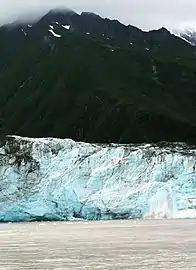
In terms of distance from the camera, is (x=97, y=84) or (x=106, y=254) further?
(x=97, y=84)

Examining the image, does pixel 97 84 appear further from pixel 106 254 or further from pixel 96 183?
pixel 106 254

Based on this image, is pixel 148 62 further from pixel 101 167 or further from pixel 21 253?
pixel 21 253

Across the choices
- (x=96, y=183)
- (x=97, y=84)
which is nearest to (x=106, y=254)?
(x=96, y=183)

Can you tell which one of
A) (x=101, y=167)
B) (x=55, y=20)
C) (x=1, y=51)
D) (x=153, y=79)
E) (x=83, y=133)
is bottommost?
(x=101, y=167)

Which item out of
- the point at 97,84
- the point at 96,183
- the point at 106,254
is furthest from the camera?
the point at 97,84

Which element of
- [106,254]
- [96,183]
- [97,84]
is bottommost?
[106,254]

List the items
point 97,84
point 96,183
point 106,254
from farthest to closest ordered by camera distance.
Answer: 1. point 97,84
2. point 96,183
3. point 106,254

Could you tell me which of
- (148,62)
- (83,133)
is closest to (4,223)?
(83,133)

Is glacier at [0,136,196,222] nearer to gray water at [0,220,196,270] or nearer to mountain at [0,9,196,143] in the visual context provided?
gray water at [0,220,196,270]
